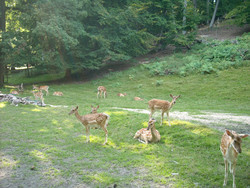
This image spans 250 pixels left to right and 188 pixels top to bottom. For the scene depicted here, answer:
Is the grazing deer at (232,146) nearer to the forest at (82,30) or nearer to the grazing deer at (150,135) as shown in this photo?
the grazing deer at (150,135)

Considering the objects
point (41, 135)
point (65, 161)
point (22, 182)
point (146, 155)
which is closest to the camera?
point (22, 182)

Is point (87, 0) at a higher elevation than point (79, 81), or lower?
higher

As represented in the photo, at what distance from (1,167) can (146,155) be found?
15.7ft

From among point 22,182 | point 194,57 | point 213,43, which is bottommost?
point 22,182

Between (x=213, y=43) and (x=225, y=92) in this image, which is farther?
(x=213, y=43)

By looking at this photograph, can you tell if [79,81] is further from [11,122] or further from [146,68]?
[11,122]

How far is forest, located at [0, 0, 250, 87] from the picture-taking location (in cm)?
2600

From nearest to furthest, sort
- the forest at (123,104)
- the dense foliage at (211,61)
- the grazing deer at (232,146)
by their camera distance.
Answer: the grazing deer at (232,146), the forest at (123,104), the dense foliage at (211,61)

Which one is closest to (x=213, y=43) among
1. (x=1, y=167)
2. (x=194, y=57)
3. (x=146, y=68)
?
(x=194, y=57)

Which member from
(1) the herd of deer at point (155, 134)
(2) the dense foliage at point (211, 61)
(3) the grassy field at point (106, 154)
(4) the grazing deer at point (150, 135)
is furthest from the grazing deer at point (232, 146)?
(2) the dense foliage at point (211, 61)

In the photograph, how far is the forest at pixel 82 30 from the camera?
2600 centimetres

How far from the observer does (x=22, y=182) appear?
6.54 meters

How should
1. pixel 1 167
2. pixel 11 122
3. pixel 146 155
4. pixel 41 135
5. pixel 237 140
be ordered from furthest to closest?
1. pixel 11 122
2. pixel 41 135
3. pixel 146 155
4. pixel 1 167
5. pixel 237 140

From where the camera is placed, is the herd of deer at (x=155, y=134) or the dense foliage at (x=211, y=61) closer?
the herd of deer at (x=155, y=134)
